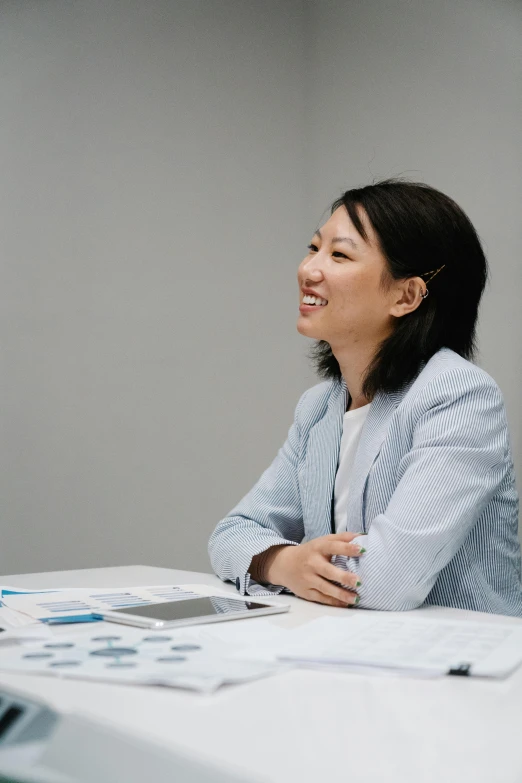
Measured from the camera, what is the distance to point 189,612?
35.2 inches

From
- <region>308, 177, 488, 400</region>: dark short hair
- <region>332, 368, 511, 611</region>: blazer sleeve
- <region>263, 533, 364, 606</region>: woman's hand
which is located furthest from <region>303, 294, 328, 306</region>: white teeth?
<region>263, 533, 364, 606</region>: woman's hand

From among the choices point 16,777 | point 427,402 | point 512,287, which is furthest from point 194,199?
point 16,777

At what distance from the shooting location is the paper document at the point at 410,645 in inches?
25.6

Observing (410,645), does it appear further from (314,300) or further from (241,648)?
(314,300)

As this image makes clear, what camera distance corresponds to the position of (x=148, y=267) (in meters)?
2.83

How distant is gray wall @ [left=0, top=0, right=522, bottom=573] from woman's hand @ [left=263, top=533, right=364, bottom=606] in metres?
1.26

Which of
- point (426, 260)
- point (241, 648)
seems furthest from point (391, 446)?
point (241, 648)

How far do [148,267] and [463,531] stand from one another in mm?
1914

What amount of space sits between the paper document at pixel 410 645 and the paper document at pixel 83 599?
25 centimetres

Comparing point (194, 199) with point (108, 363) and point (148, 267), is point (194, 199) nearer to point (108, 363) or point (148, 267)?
point (148, 267)

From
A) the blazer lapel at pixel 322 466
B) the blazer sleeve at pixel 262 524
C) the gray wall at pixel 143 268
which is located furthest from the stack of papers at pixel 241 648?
the gray wall at pixel 143 268

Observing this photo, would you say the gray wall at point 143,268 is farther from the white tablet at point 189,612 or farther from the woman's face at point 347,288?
the white tablet at point 189,612

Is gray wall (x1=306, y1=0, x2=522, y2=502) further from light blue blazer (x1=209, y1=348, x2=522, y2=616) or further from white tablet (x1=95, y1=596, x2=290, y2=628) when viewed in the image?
white tablet (x1=95, y1=596, x2=290, y2=628)

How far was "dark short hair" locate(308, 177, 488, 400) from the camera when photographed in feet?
5.02
